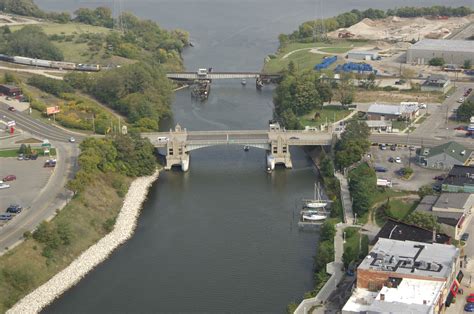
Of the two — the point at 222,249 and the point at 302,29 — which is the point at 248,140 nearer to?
the point at 222,249

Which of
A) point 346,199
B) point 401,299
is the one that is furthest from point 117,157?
point 401,299

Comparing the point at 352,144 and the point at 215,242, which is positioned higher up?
the point at 352,144

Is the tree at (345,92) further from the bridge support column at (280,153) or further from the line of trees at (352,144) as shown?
the bridge support column at (280,153)

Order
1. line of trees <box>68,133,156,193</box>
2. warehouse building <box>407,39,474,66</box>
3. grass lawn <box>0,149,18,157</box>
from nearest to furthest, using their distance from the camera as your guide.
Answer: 1. line of trees <box>68,133,156,193</box>
2. grass lawn <box>0,149,18,157</box>
3. warehouse building <box>407,39,474,66</box>

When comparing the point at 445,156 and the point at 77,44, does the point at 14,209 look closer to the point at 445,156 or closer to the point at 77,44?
the point at 445,156

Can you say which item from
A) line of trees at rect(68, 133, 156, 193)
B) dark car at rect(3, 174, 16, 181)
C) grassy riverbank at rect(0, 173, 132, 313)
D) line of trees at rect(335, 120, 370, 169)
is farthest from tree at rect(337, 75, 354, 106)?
dark car at rect(3, 174, 16, 181)

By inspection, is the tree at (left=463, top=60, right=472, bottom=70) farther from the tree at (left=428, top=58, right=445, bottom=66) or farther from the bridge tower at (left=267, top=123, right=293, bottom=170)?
the bridge tower at (left=267, top=123, right=293, bottom=170)
